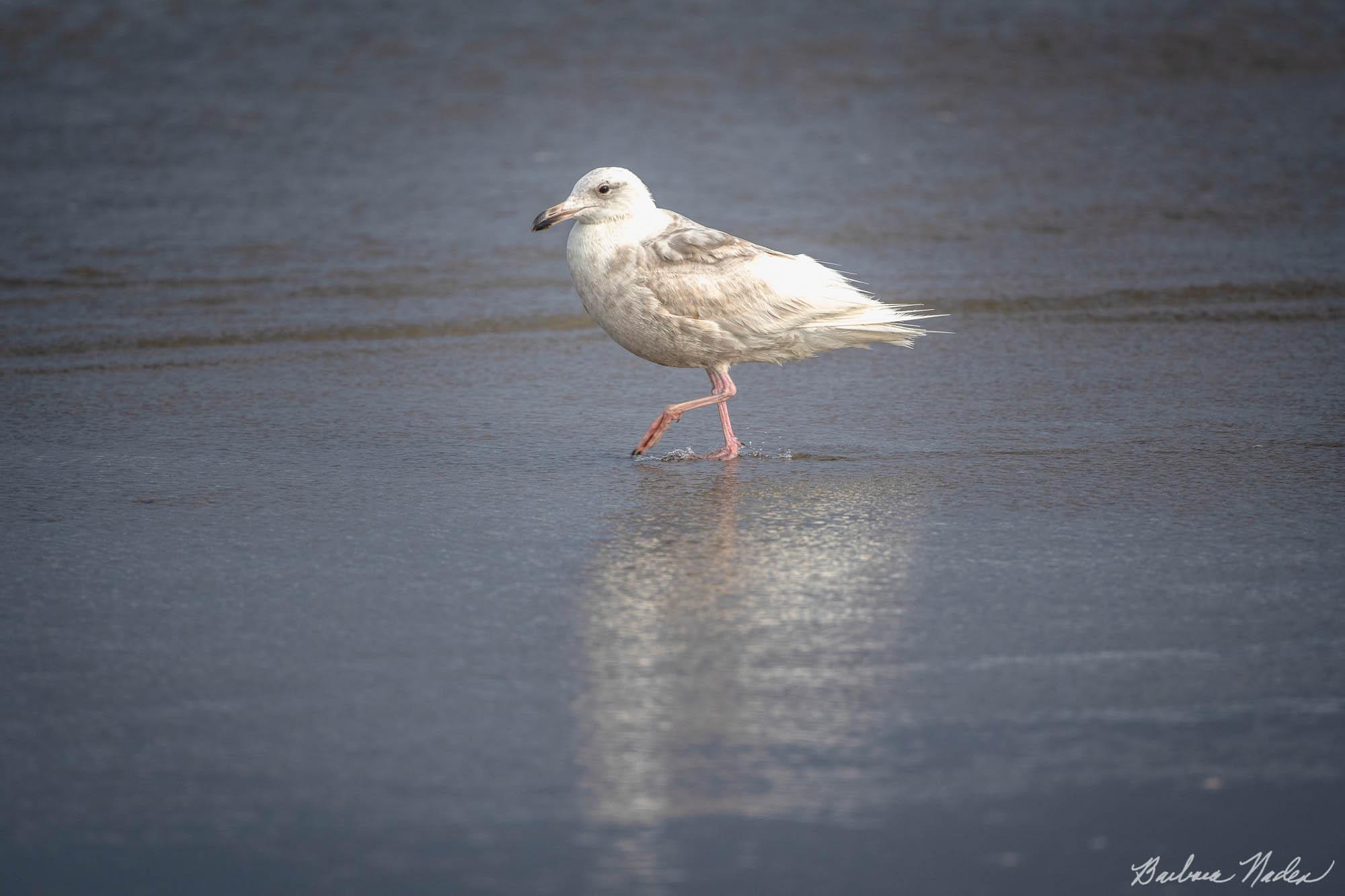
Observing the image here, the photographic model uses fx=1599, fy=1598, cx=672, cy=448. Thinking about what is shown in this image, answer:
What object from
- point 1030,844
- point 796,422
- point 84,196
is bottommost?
point 1030,844

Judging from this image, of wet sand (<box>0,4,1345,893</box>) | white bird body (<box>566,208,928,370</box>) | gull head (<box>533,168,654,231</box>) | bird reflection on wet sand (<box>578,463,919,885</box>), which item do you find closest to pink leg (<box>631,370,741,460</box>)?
wet sand (<box>0,4,1345,893</box>)

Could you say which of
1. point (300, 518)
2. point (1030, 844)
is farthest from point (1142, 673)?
point (300, 518)

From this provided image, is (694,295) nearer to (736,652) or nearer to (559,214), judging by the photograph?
(559,214)

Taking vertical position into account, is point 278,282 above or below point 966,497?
above

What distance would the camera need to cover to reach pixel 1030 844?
312cm

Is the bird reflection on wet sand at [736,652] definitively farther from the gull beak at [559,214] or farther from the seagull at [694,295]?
the gull beak at [559,214]

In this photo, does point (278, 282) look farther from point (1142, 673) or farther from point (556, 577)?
point (1142, 673)

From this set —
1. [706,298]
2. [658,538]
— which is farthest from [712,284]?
[658,538]

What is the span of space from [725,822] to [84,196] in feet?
31.1

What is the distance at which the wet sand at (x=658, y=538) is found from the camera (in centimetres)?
322
